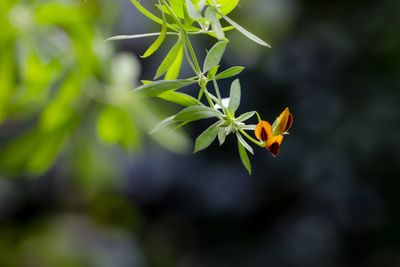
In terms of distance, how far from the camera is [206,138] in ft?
1.33

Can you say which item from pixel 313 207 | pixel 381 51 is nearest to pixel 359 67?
pixel 381 51

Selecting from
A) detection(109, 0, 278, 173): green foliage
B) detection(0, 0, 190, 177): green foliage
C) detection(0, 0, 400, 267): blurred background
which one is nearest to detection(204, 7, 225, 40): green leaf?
detection(109, 0, 278, 173): green foliage

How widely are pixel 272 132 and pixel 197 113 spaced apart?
4 centimetres

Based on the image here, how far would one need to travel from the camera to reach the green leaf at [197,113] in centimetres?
40

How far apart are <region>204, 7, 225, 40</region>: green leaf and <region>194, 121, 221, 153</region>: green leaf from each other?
2.1 inches

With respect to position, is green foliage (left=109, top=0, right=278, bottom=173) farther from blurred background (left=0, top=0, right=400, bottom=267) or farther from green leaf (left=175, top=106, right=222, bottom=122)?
blurred background (left=0, top=0, right=400, bottom=267)

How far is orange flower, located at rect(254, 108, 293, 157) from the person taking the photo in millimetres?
388

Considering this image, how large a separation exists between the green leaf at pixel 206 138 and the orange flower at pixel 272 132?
0.03 m

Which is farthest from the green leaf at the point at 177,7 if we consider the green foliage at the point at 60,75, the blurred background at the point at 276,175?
the blurred background at the point at 276,175

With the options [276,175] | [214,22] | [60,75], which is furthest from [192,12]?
[276,175]

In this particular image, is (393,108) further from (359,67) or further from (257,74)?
(257,74)

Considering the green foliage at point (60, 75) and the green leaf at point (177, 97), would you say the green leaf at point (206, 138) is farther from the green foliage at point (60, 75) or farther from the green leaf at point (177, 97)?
the green foliage at point (60, 75)

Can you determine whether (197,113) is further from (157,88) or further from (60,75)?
(60,75)

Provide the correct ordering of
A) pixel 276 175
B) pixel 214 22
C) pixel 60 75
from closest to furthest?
pixel 214 22
pixel 60 75
pixel 276 175
